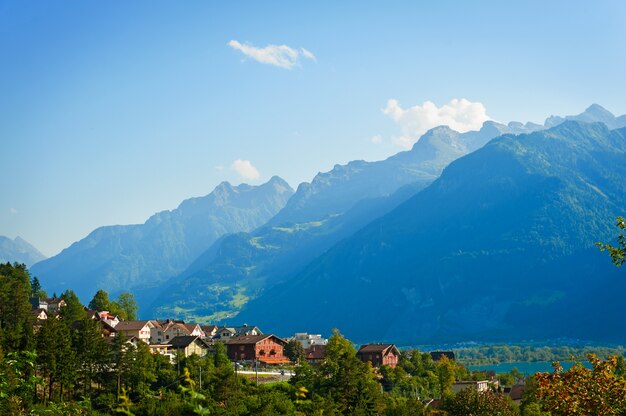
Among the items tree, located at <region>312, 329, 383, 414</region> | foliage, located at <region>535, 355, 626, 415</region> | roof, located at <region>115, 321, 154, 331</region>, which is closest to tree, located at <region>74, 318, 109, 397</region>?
tree, located at <region>312, 329, 383, 414</region>

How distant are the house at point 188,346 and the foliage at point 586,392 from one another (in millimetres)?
115386

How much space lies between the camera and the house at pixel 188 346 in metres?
140

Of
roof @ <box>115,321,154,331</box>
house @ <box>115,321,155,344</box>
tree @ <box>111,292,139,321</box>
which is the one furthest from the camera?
tree @ <box>111,292,139,321</box>

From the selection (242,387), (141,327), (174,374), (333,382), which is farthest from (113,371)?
(141,327)

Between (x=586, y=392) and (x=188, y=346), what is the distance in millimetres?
122095

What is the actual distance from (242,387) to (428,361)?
6929 centimetres

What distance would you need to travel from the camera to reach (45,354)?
273 ft

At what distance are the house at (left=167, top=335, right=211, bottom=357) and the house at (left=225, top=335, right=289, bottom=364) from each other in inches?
475

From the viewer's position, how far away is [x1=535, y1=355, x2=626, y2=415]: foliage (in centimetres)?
2641

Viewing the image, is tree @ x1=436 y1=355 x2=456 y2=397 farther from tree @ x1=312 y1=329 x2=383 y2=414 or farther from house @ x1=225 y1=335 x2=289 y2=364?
house @ x1=225 y1=335 x2=289 y2=364

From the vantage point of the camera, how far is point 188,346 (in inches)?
5595

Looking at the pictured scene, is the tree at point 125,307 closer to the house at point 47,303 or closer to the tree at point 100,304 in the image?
the tree at point 100,304

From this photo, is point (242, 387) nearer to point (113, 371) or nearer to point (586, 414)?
point (113, 371)

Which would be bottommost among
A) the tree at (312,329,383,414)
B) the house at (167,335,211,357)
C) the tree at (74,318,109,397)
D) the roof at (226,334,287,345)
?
the tree at (312,329,383,414)
